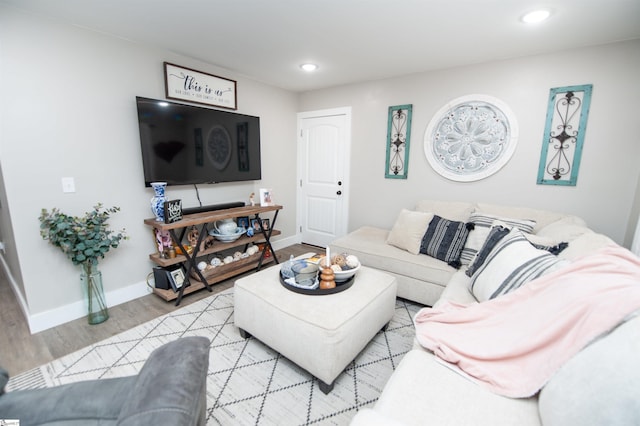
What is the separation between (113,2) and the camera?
5.93 feet

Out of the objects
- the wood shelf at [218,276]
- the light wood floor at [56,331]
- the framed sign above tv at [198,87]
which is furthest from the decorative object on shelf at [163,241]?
the framed sign above tv at [198,87]

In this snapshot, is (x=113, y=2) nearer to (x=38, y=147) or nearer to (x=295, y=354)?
(x=38, y=147)

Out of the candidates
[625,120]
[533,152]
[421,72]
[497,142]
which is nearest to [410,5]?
[421,72]

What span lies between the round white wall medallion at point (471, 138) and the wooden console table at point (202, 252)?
200 centimetres

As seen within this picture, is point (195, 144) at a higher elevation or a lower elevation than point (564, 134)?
lower

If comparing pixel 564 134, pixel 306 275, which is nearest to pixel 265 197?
pixel 306 275

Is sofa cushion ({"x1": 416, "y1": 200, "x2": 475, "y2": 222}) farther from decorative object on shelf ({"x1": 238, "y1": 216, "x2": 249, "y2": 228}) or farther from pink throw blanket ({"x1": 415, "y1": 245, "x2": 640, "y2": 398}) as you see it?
decorative object on shelf ({"x1": 238, "y1": 216, "x2": 249, "y2": 228})

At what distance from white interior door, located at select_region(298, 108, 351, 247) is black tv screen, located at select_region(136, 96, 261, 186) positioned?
34.6 inches

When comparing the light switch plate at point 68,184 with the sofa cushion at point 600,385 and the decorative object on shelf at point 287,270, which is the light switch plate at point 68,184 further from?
the sofa cushion at point 600,385

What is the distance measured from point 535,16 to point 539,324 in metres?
2.05

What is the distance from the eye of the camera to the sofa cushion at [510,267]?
138 centimetres

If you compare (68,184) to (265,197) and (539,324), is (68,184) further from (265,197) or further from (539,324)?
(539,324)

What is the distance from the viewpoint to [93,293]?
2.33 meters

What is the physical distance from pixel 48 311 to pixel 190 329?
3.74 feet
